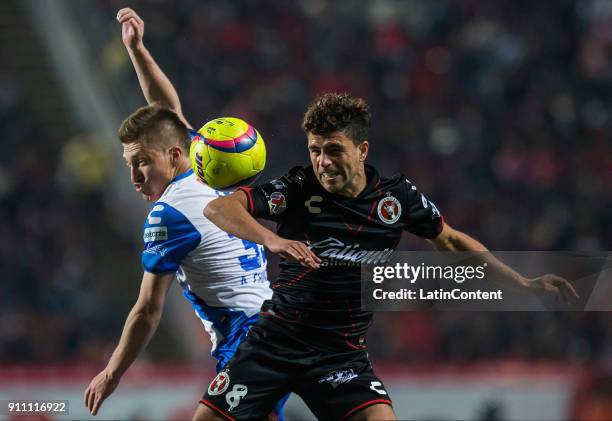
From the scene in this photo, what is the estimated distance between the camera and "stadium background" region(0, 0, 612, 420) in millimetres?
8633

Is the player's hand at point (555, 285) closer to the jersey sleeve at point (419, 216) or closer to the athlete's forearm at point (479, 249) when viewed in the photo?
the athlete's forearm at point (479, 249)

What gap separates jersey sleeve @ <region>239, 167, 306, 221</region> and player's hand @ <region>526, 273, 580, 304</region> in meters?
1.33

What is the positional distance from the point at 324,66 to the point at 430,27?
156 cm

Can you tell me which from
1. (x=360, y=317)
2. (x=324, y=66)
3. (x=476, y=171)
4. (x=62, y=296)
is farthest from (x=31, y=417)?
(x=324, y=66)

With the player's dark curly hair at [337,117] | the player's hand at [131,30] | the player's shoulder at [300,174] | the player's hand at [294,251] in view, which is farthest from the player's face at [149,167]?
the player's hand at [294,251]

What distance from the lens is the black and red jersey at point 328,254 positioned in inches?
179

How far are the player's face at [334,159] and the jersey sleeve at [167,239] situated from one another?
0.71m

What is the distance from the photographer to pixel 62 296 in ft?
34.8

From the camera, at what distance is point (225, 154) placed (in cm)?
493

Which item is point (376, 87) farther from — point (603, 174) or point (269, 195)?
point (269, 195)

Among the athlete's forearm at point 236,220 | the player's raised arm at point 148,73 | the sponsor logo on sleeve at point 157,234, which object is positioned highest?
the player's raised arm at point 148,73

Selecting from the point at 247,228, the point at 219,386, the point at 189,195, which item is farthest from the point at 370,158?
the point at 247,228

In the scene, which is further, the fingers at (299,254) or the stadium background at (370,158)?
the stadium background at (370,158)

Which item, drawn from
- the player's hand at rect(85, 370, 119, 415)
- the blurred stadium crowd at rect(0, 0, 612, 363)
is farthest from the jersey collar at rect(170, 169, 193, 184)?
the blurred stadium crowd at rect(0, 0, 612, 363)
